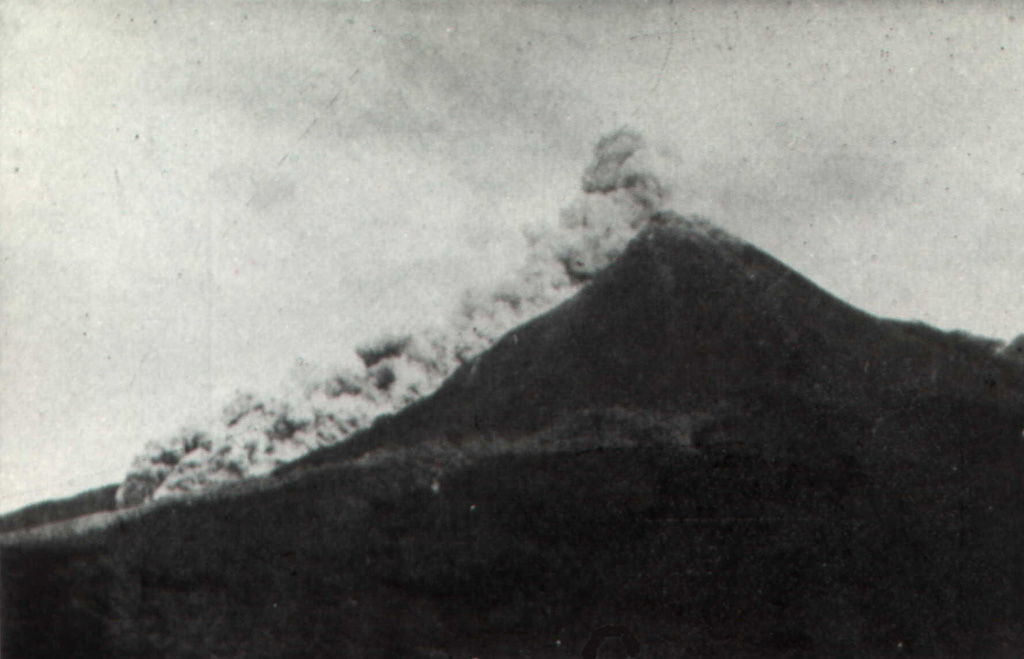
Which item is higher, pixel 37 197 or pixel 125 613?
pixel 37 197

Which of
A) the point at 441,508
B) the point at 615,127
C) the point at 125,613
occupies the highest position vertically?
the point at 615,127

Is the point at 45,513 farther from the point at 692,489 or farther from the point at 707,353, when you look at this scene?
the point at 707,353

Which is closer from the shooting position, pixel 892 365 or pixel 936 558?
pixel 936 558

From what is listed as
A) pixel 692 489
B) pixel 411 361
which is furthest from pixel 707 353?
pixel 411 361

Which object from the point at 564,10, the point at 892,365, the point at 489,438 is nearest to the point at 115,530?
the point at 489,438

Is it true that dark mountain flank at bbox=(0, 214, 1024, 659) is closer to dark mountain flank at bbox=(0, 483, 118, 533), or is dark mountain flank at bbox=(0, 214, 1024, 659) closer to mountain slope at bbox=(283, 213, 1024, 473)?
mountain slope at bbox=(283, 213, 1024, 473)

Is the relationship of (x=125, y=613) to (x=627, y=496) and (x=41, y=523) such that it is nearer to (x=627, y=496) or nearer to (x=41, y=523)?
(x=41, y=523)
